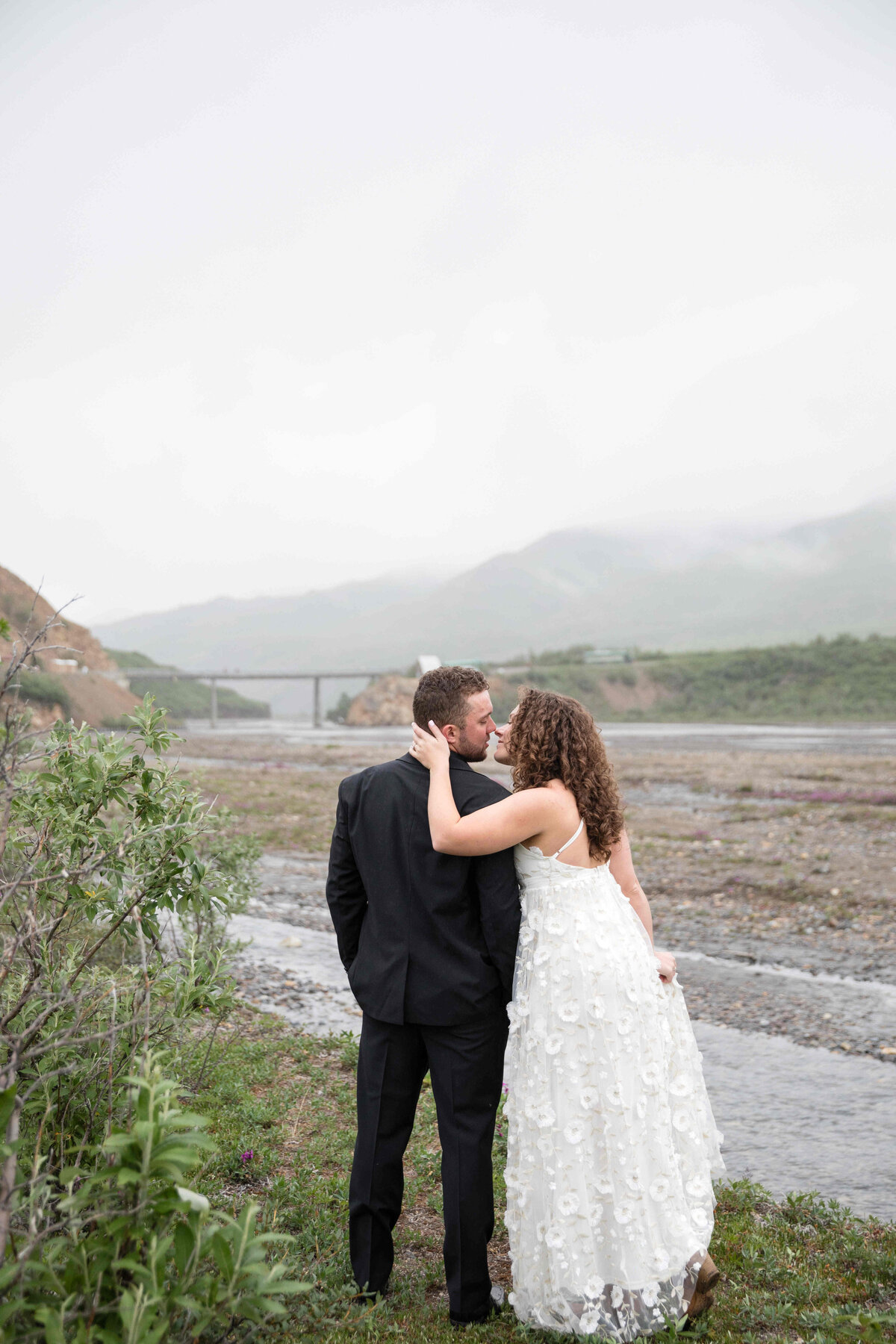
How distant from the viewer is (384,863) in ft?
12.8

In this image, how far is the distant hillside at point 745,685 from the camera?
81.4 metres

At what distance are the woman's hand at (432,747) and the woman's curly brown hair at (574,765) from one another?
13.3 inches

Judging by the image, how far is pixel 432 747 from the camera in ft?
12.5

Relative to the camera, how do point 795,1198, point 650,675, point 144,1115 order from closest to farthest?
point 144,1115 → point 795,1198 → point 650,675

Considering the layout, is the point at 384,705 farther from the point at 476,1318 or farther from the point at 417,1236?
the point at 476,1318

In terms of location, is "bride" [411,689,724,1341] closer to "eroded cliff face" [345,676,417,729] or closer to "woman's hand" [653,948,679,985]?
"woman's hand" [653,948,679,985]

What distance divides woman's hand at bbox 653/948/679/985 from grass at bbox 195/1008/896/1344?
132 centimetres

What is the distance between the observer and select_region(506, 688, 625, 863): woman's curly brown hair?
12.9 ft

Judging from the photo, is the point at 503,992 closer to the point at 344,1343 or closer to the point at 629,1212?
the point at 629,1212

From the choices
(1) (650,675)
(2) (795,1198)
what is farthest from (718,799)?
(1) (650,675)

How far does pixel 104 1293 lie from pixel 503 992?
1.74 m

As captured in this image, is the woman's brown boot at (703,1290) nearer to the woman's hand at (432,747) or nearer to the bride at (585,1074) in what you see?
the bride at (585,1074)

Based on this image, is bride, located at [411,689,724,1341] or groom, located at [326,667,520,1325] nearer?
bride, located at [411,689,724,1341]

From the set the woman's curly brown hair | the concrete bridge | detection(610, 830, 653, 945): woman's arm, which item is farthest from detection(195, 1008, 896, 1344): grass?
the concrete bridge
